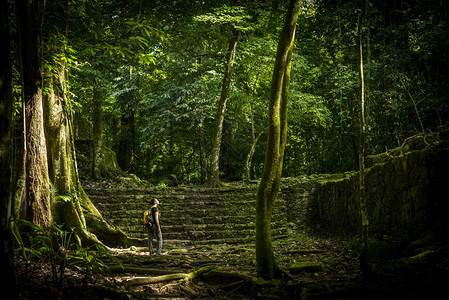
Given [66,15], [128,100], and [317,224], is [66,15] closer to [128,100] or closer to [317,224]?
[317,224]

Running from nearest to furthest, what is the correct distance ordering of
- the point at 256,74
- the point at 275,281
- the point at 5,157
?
the point at 5,157
the point at 275,281
the point at 256,74

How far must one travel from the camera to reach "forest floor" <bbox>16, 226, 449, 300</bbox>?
3.48m

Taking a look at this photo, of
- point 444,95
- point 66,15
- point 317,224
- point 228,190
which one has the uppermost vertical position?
point 66,15

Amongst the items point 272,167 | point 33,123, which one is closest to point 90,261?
point 33,123

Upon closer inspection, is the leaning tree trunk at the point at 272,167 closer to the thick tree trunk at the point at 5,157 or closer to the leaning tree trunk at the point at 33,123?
the thick tree trunk at the point at 5,157

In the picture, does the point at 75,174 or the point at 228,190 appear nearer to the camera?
the point at 75,174

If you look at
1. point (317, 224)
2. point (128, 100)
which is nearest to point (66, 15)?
point (317, 224)

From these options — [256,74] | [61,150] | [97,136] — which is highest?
[256,74]

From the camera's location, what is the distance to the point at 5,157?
2752 millimetres

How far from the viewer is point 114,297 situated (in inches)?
151

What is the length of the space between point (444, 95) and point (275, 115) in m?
5.34

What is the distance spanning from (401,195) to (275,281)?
3173 mm

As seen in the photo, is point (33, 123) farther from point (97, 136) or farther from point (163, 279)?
point (97, 136)

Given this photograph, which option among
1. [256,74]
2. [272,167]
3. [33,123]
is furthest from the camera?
[256,74]
